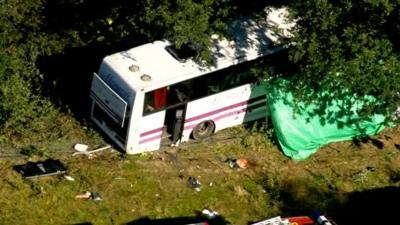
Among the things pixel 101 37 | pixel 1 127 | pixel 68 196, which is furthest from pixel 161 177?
pixel 101 37

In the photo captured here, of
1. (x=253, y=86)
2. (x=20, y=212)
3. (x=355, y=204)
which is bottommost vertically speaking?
(x=20, y=212)

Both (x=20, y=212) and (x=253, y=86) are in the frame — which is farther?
(x=253, y=86)

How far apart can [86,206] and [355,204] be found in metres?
6.06

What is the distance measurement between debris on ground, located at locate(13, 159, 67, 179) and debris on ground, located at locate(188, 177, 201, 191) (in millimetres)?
2821

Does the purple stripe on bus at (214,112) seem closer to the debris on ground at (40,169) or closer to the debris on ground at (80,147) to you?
the debris on ground at (80,147)

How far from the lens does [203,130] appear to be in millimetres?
20438

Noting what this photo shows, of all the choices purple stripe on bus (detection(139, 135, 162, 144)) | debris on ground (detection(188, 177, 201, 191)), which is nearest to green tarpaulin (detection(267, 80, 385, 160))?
debris on ground (detection(188, 177, 201, 191))

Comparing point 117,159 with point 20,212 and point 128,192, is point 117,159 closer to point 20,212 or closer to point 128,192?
point 128,192

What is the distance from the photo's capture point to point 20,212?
→ 57.3ft

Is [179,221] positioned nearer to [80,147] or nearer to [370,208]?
[80,147]

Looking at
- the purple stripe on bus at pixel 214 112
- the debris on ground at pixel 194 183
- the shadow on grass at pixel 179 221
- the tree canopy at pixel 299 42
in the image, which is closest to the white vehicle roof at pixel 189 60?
the tree canopy at pixel 299 42

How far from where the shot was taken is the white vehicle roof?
1869 cm

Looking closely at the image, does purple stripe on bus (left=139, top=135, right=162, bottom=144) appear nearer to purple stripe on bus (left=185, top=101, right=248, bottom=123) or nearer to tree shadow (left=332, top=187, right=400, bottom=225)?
purple stripe on bus (left=185, top=101, right=248, bottom=123)

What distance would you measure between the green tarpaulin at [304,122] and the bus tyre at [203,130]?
150 cm
